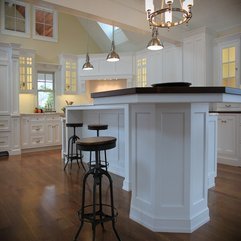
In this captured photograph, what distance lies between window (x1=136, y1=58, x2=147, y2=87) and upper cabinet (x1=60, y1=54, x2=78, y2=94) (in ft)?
6.62

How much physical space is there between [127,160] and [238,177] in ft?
5.97

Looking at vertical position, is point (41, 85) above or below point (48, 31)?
below

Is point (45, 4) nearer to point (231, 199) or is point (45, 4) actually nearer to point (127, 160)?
point (127, 160)

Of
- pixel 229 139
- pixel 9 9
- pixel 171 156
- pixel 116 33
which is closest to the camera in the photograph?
pixel 171 156

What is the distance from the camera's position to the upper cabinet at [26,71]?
6219mm

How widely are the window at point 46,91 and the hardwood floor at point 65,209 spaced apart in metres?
3.45

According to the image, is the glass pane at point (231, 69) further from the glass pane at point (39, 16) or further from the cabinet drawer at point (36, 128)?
the glass pane at point (39, 16)

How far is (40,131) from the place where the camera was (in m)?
6.13

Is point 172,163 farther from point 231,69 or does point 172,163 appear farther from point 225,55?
point 225,55

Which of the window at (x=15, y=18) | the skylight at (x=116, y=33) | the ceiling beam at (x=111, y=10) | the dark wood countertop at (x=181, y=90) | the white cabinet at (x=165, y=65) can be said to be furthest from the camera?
the skylight at (x=116, y=33)

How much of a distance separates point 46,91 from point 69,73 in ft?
3.00

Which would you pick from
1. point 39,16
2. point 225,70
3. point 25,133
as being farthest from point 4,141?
point 225,70

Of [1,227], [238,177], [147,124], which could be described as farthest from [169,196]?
[238,177]

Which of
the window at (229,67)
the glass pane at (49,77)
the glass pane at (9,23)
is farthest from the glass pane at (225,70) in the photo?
the glass pane at (9,23)
